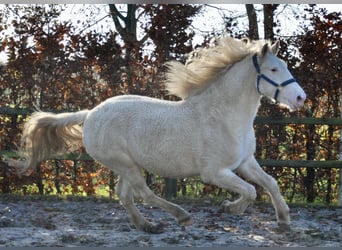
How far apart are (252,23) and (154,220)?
132 inches

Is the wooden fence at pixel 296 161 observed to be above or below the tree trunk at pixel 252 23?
below

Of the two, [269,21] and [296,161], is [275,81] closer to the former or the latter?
[296,161]

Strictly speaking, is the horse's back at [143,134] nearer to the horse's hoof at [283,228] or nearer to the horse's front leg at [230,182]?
the horse's front leg at [230,182]

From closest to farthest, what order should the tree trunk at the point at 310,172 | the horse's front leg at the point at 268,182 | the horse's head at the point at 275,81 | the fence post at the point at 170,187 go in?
1. the horse's head at the point at 275,81
2. the horse's front leg at the point at 268,182
3. the tree trunk at the point at 310,172
4. the fence post at the point at 170,187

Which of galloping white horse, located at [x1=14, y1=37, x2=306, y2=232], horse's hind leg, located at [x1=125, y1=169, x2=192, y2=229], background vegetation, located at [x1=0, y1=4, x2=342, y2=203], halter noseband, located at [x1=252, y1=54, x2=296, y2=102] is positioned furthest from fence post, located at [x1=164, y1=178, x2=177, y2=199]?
halter noseband, located at [x1=252, y1=54, x2=296, y2=102]

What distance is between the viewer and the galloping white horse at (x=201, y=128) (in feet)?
18.1

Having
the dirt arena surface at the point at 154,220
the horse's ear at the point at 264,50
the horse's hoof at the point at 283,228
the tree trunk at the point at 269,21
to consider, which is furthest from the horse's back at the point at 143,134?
the tree trunk at the point at 269,21

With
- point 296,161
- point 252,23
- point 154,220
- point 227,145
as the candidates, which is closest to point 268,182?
point 227,145

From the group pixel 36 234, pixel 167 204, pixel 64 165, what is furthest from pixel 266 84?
pixel 64 165

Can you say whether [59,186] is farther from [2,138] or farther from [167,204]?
[167,204]

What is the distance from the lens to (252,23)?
8547 millimetres

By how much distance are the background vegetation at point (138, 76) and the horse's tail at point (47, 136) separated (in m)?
1.48

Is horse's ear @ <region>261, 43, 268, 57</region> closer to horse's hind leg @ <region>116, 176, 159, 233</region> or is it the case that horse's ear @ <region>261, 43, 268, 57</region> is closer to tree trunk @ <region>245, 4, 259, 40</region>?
horse's hind leg @ <region>116, 176, 159, 233</region>

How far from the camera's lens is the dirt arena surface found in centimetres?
532
